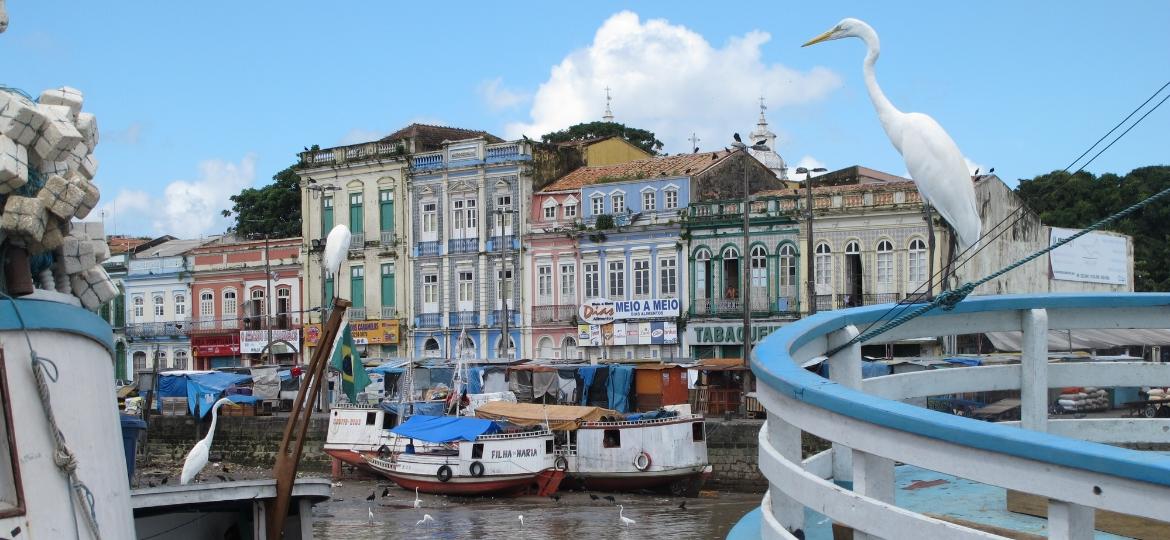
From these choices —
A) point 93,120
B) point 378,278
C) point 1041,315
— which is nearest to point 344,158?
point 378,278

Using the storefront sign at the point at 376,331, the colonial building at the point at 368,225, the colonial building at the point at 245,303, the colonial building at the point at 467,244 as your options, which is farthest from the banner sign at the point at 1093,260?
the colonial building at the point at 245,303

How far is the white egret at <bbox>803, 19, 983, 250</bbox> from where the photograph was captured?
687 cm

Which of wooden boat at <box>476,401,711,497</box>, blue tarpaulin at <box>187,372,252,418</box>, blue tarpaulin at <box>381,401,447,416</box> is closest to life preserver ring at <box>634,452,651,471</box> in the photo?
wooden boat at <box>476,401,711,497</box>

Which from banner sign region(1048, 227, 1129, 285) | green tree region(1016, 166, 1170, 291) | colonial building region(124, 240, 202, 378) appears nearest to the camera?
banner sign region(1048, 227, 1129, 285)

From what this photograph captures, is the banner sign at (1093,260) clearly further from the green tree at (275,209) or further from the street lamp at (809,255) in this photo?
the green tree at (275,209)

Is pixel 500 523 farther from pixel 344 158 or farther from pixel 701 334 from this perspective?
pixel 344 158

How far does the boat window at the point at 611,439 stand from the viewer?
28266 mm

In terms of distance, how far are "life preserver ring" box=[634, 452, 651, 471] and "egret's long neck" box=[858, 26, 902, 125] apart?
2000cm

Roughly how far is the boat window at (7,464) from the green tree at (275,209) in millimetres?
57325

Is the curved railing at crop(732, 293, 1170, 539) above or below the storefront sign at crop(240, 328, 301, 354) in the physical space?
above

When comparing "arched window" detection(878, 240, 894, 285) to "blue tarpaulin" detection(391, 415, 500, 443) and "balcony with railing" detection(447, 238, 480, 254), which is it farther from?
"balcony with railing" detection(447, 238, 480, 254)

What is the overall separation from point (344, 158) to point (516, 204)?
8076mm

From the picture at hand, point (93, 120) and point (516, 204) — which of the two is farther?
point (516, 204)

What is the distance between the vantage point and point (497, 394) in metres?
34.2
